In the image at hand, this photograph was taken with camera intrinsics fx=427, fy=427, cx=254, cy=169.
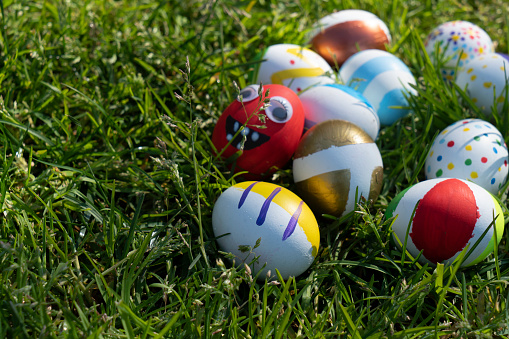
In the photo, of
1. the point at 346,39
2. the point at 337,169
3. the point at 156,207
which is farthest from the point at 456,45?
the point at 156,207

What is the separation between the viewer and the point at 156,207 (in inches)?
76.4

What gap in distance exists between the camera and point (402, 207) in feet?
5.88

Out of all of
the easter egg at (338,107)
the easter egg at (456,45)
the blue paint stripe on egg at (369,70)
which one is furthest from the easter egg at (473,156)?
the easter egg at (456,45)

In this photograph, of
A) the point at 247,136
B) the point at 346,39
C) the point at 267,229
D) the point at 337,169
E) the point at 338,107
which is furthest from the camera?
the point at 346,39

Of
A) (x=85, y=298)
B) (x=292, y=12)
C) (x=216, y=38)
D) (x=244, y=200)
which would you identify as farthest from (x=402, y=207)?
(x=292, y=12)

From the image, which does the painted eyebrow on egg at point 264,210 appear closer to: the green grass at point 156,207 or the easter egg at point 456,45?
the green grass at point 156,207

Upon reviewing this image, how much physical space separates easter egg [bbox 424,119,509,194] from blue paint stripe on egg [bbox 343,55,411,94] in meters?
0.52

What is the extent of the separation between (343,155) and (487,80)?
1.15 m

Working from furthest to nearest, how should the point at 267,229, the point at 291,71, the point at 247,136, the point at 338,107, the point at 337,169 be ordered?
the point at 291,71
the point at 338,107
the point at 247,136
the point at 337,169
the point at 267,229

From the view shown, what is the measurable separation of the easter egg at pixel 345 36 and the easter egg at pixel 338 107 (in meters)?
0.53

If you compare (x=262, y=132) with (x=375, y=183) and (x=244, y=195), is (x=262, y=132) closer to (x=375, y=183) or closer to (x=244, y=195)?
(x=244, y=195)

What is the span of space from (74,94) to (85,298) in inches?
47.1

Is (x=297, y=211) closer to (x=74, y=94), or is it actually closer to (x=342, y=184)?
(x=342, y=184)

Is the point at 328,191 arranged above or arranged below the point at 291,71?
below
